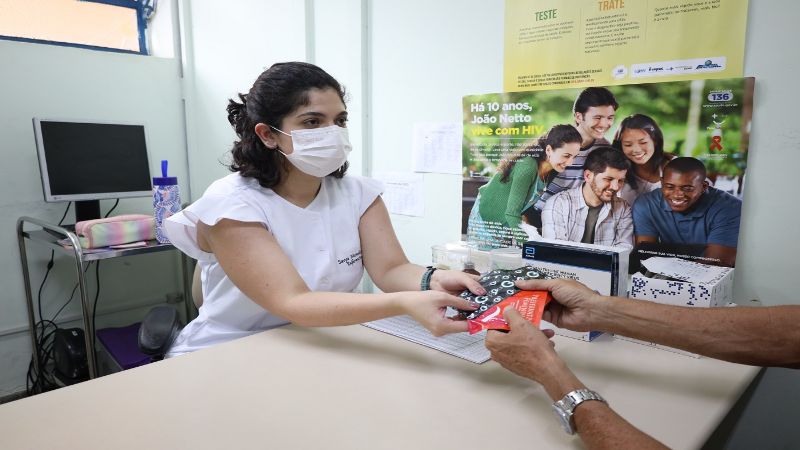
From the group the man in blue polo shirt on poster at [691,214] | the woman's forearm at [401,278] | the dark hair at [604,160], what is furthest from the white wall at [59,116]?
the man in blue polo shirt on poster at [691,214]

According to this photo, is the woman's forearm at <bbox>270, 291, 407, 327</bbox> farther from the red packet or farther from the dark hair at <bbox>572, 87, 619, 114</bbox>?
the dark hair at <bbox>572, 87, 619, 114</bbox>

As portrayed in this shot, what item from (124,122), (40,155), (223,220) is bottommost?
(223,220)

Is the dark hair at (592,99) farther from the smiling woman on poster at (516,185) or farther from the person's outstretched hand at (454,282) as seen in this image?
the person's outstretched hand at (454,282)

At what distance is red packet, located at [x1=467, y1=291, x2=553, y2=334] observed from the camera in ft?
2.91

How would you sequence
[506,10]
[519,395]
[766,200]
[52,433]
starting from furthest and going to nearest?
[506,10] → [766,200] → [519,395] → [52,433]

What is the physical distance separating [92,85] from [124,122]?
294 millimetres

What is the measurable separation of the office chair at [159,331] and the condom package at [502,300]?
0.82 m

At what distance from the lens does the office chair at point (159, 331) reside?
1.29 m

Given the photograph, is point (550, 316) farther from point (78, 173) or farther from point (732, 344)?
point (78, 173)

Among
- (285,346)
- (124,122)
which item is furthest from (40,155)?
(285,346)

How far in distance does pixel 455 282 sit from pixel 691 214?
2.15ft

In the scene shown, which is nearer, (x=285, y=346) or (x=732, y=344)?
(x=732, y=344)

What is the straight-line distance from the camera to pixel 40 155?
7.36 feet

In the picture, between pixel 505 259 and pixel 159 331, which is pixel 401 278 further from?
pixel 159 331
